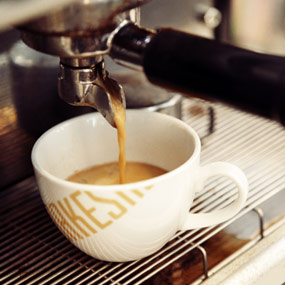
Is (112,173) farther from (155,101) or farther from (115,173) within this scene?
(155,101)

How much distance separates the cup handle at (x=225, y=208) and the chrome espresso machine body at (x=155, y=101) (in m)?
0.02

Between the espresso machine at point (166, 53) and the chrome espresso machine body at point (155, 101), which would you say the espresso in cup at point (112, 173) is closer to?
the chrome espresso machine body at point (155, 101)

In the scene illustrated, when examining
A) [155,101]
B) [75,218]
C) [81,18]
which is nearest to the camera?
[81,18]

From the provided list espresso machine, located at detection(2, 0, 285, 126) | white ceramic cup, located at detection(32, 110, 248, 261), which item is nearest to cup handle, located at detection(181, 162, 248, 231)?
white ceramic cup, located at detection(32, 110, 248, 261)

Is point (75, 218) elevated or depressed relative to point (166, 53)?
depressed

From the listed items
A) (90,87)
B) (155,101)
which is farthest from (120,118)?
(155,101)

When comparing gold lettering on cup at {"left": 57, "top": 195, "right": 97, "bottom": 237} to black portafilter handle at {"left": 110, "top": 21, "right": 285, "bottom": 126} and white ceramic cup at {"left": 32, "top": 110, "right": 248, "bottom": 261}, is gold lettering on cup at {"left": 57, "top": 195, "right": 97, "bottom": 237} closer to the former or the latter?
white ceramic cup at {"left": 32, "top": 110, "right": 248, "bottom": 261}

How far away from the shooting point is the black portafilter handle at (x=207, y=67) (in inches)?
12.3

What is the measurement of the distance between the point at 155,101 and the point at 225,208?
18 centimetres

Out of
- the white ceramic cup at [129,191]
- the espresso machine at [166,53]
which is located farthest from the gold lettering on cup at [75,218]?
the espresso machine at [166,53]

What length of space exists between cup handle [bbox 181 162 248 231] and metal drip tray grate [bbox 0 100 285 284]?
0.02m

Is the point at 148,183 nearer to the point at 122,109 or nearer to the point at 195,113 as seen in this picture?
the point at 122,109

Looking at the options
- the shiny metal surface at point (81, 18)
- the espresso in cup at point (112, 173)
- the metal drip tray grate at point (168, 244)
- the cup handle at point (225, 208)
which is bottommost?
the metal drip tray grate at point (168, 244)

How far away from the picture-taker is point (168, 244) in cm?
48
